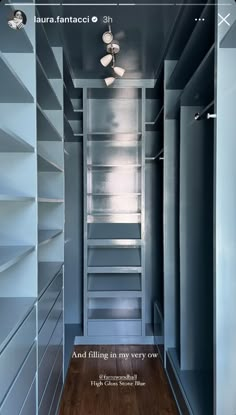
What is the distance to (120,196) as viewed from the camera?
126 inches

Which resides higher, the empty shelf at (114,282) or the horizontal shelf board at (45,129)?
the horizontal shelf board at (45,129)

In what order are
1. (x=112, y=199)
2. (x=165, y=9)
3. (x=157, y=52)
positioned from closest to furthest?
1. (x=165, y=9)
2. (x=157, y=52)
3. (x=112, y=199)

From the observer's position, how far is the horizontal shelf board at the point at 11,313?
42.7 inches

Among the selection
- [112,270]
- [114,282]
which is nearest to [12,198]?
[112,270]

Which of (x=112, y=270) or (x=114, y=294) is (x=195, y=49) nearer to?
(x=112, y=270)

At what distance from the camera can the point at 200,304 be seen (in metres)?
2.09

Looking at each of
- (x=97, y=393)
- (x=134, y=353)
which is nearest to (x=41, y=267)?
(x=97, y=393)

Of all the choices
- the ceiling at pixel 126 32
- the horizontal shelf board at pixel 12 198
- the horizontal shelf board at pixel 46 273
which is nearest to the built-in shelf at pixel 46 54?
the ceiling at pixel 126 32

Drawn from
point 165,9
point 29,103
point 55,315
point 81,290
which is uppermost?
point 165,9

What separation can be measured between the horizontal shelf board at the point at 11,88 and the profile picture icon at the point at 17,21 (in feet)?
0.77

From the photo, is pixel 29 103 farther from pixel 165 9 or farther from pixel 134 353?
pixel 134 353

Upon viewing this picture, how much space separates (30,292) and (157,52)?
195 centimetres

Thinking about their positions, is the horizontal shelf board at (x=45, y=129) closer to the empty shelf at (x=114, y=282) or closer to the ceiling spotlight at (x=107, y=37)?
the ceiling spotlight at (x=107, y=37)

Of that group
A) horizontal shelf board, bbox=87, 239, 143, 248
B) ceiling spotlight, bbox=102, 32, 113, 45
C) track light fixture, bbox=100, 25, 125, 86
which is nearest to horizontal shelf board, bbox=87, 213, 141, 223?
horizontal shelf board, bbox=87, 239, 143, 248
